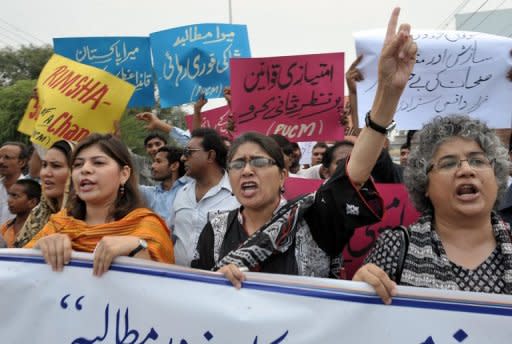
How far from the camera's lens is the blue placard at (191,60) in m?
5.36

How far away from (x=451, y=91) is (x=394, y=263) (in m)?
1.70

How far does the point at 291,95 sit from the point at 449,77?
120 centimetres

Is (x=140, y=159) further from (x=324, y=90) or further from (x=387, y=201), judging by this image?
(x=387, y=201)

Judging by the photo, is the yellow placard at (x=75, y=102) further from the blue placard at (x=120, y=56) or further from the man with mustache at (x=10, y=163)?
the man with mustache at (x=10, y=163)

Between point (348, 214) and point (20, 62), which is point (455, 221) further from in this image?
point (20, 62)

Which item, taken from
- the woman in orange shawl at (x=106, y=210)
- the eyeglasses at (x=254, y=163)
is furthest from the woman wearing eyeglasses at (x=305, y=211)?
the woman in orange shawl at (x=106, y=210)

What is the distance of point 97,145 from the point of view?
8.75ft

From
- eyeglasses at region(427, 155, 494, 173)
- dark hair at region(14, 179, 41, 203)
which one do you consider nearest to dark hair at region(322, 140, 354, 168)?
eyeglasses at region(427, 155, 494, 173)

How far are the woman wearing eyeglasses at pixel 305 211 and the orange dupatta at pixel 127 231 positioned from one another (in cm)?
17

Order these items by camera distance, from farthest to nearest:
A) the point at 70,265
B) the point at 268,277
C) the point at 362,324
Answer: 1. the point at 70,265
2. the point at 268,277
3. the point at 362,324

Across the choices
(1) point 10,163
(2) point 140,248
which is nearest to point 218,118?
(1) point 10,163

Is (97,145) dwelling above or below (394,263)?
above

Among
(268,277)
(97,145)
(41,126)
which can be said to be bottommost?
(268,277)

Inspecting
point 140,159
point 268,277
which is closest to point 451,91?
point 268,277
